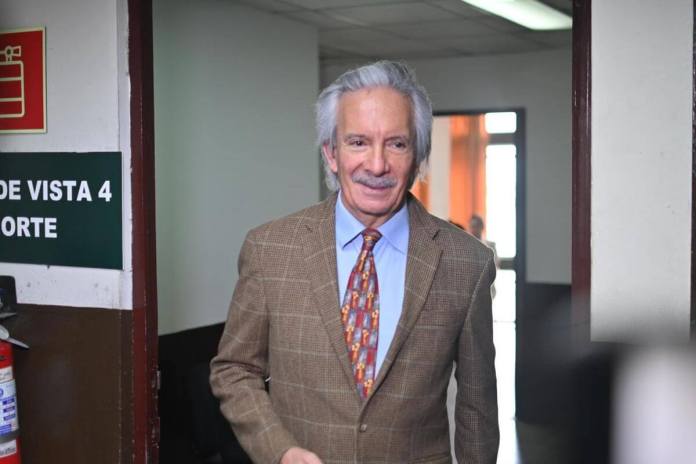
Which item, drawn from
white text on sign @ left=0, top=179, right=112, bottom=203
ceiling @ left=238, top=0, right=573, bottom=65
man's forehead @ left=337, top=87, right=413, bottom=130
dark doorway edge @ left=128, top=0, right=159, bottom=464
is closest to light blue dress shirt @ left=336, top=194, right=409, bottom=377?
man's forehead @ left=337, top=87, right=413, bottom=130

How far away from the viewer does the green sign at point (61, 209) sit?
358 cm

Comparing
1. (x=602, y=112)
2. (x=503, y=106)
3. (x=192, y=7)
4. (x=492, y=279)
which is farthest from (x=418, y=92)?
(x=503, y=106)

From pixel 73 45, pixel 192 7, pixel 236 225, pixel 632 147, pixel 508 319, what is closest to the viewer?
pixel 632 147

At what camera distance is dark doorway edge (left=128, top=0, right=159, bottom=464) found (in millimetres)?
3523

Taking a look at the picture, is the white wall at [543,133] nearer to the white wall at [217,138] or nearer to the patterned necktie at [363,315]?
the white wall at [217,138]

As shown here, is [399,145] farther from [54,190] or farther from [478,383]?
[54,190]

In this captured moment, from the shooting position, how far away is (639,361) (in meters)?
2.39

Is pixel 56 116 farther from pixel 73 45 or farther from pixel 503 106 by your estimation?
pixel 503 106

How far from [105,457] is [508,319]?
8.08 m

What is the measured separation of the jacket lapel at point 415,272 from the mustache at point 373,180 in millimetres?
162

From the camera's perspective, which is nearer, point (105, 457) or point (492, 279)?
point (492, 279)

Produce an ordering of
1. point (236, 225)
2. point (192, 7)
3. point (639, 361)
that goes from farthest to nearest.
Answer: point (236, 225) < point (192, 7) < point (639, 361)

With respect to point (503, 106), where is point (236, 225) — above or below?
below

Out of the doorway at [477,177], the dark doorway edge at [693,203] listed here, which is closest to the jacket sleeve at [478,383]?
the dark doorway edge at [693,203]
